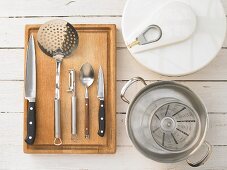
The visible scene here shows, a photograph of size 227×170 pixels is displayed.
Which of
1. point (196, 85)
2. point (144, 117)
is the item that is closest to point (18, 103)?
point (144, 117)

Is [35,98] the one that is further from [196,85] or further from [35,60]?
[196,85]

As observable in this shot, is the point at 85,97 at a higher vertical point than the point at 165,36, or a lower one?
lower

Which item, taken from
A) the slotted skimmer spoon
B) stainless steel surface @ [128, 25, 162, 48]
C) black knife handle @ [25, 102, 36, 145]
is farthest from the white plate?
black knife handle @ [25, 102, 36, 145]

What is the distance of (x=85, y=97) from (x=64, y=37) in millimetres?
129

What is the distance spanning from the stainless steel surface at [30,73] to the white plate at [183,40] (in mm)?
193

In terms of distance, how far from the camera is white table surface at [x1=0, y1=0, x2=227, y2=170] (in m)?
0.84

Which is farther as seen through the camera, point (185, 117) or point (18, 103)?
point (18, 103)

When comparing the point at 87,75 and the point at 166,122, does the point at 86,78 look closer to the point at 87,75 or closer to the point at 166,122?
the point at 87,75

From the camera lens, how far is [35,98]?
82 centimetres

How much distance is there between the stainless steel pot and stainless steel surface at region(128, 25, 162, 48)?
0.28ft

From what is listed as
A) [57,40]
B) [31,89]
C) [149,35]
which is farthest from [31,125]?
[149,35]

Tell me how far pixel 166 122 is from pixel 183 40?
6.7 inches

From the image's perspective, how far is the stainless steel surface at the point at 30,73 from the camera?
811 mm

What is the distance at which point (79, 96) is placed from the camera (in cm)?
82
